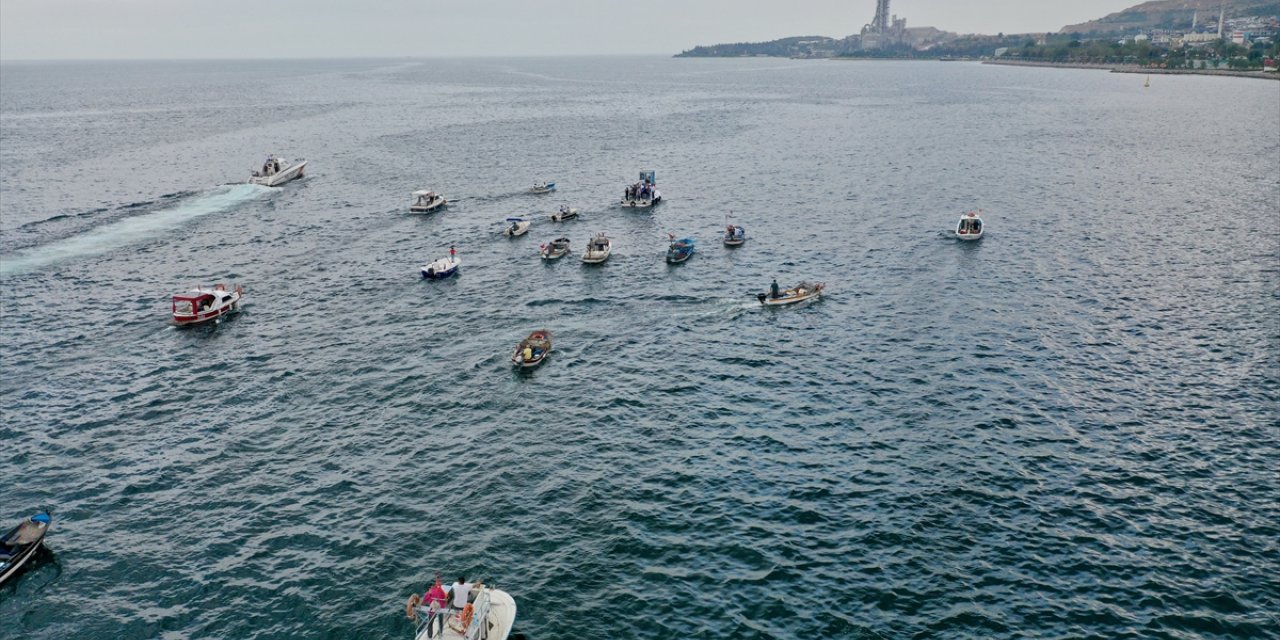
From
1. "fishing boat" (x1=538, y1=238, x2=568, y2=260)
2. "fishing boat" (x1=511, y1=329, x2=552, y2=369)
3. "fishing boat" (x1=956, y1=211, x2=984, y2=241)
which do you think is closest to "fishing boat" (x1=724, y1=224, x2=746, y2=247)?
"fishing boat" (x1=538, y1=238, x2=568, y2=260)

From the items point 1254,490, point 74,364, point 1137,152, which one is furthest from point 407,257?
point 1137,152

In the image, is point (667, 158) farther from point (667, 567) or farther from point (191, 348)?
point (667, 567)

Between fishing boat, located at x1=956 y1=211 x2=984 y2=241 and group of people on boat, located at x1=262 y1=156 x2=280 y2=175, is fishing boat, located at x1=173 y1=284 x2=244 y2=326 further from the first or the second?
fishing boat, located at x1=956 y1=211 x2=984 y2=241

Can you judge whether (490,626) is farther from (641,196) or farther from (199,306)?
(641,196)

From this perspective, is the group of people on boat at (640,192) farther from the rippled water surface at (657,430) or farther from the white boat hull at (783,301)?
the white boat hull at (783,301)

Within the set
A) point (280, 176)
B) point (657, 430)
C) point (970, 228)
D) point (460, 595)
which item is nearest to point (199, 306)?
point (657, 430)
